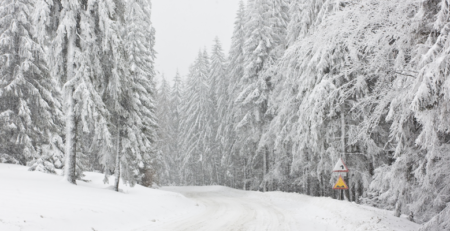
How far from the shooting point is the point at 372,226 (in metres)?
7.89

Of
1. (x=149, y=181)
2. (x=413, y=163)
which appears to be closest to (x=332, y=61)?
(x=413, y=163)

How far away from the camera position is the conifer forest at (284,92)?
5703 millimetres

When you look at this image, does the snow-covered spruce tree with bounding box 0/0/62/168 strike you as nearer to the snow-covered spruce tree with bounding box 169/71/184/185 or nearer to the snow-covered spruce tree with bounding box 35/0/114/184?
the snow-covered spruce tree with bounding box 35/0/114/184

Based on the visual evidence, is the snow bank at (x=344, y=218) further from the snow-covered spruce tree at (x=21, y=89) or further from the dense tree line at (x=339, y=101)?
the snow-covered spruce tree at (x=21, y=89)

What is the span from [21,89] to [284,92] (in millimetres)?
16476

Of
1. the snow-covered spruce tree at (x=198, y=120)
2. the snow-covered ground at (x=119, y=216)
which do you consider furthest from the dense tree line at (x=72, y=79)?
the snow-covered spruce tree at (x=198, y=120)

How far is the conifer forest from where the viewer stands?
18.7 ft

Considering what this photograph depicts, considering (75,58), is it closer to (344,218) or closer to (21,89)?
(21,89)

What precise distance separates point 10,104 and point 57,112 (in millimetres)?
2976

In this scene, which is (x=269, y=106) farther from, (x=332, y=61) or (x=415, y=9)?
(x=415, y=9)

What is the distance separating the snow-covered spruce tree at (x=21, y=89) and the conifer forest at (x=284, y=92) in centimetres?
7

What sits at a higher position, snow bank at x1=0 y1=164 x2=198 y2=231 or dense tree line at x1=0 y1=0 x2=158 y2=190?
dense tree line at x1=0 y1=0 x2=158 y2=190

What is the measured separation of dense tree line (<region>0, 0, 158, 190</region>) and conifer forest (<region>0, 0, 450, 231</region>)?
0.07 meters

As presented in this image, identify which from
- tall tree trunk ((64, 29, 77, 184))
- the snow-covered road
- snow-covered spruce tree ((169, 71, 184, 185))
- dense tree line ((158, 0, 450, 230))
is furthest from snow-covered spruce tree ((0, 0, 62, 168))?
snow-covered spruce tree ((169, 71, 184, 185))
